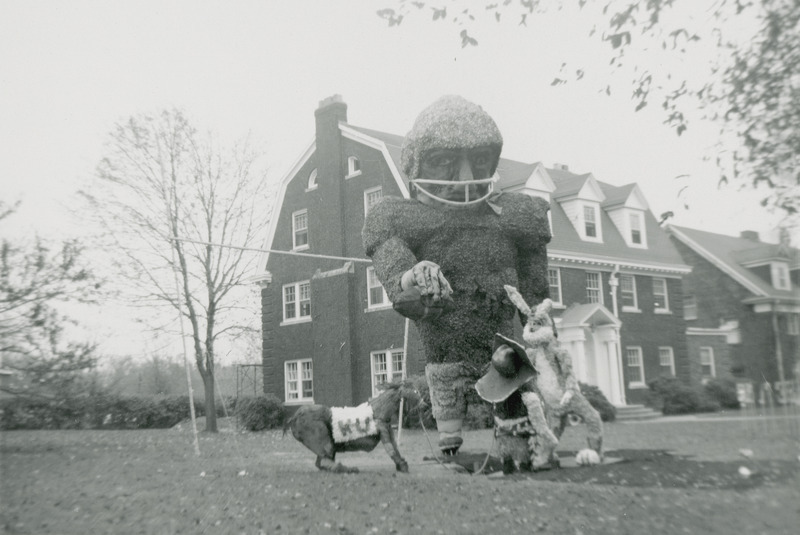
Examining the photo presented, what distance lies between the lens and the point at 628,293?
49.7ft

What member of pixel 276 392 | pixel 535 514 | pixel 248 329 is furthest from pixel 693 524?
pixel 248 329

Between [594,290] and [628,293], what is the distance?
0.82 metres

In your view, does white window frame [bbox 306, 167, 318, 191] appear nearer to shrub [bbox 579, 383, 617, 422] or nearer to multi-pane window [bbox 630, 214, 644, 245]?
shrub [bbox 579, 383, 617, 422]

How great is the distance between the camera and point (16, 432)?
6.65 meters

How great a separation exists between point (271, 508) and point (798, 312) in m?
3.84

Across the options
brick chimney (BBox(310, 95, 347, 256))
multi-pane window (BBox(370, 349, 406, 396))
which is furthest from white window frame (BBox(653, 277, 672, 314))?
brick chimney (BBox(310, 95, 347, 256))

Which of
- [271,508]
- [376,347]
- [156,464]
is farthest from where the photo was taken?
[376,347]

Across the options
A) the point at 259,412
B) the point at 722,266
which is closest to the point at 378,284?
the point at 259,412

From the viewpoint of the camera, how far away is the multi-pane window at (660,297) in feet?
49.5

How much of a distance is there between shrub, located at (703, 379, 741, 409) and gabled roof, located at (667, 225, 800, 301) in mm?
850

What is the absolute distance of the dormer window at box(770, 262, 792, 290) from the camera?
4711 millimetres

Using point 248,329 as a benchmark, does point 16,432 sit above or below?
below

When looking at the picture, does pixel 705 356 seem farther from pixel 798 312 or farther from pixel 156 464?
pixel 156 464

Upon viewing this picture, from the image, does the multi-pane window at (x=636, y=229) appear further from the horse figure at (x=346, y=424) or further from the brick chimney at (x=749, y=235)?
the horse figure at (x=346, y=424)
